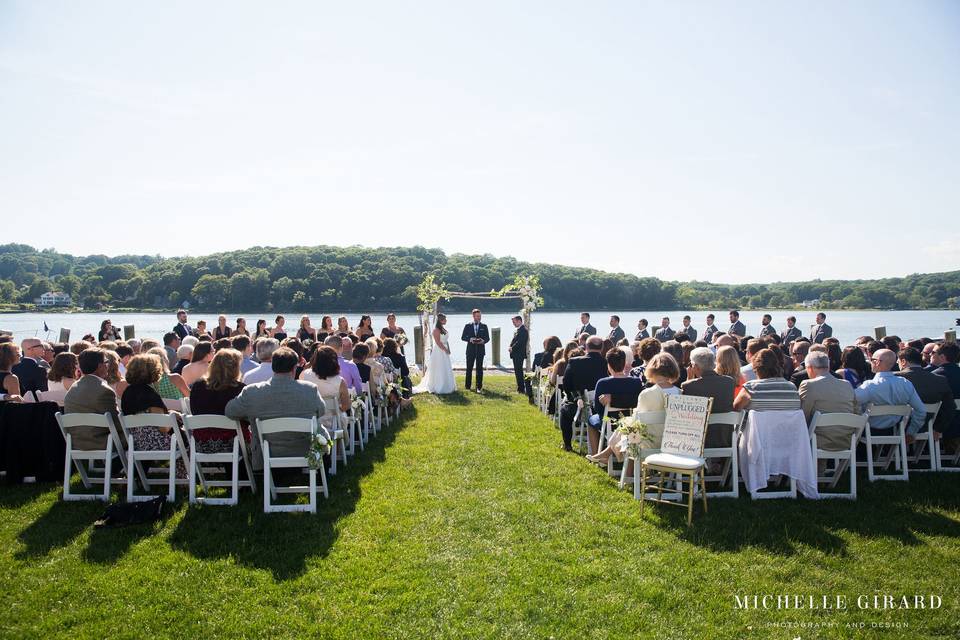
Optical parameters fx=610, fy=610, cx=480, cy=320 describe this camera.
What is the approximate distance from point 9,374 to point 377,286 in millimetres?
37220

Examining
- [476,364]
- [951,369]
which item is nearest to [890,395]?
[951,369]

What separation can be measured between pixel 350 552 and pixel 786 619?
9.79 feet

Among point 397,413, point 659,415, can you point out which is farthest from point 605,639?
point 397,413

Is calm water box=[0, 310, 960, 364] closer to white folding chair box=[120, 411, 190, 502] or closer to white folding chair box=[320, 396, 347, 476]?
white folding chair box=[320, 396, 347, 476]

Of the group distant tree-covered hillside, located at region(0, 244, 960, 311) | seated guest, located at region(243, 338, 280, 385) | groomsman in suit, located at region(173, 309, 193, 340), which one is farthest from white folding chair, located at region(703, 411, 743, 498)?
distant tree-covered hillside, located at region(0, 244, 960, 311)

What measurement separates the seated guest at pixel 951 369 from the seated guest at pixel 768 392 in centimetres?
251

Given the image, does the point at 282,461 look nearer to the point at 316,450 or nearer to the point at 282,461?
the point at 282,461

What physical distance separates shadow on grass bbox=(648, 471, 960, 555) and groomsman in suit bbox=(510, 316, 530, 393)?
8197 mm

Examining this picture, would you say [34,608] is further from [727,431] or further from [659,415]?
[727,431]

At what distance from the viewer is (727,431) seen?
589cm

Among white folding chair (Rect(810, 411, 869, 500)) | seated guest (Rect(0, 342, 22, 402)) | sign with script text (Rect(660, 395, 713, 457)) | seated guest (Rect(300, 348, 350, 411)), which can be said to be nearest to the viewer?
sign with script text (Rect(660, 395, 713, 457))

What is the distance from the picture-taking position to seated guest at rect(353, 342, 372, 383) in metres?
9.10

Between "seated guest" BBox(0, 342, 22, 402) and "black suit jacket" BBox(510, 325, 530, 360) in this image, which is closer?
"seated guest" BBox(0, 342, 22, 402)

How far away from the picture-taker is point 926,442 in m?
7.11
